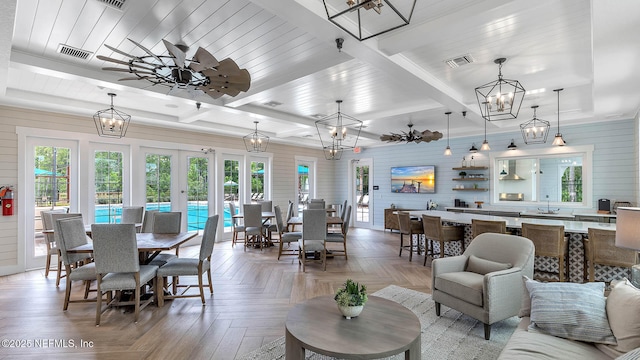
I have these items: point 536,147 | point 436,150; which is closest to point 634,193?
point 536,147

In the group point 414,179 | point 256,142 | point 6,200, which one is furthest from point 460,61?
point 6,200

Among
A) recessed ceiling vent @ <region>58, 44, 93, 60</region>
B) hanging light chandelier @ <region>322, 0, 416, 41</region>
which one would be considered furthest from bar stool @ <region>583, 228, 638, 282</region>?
recessed ceiling vent @ <region>58, 44, 93, 60</region>

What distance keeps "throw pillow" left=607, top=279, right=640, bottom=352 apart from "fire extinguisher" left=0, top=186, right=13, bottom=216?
7.29 m

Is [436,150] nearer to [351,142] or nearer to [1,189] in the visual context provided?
[351,142]

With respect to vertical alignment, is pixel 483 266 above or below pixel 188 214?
below

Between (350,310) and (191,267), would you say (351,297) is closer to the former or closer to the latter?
(350,310)

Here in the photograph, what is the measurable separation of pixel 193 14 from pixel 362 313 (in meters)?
2.79

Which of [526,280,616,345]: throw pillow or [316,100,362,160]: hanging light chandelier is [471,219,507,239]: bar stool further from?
[316,100,362,160]: hanging light chandelier

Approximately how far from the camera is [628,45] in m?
2.66

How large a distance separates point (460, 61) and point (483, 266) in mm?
2292

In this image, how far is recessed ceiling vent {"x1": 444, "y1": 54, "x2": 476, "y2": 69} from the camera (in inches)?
134

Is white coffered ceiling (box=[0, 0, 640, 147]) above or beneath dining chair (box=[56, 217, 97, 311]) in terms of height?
above

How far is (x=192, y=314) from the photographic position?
3.34 m

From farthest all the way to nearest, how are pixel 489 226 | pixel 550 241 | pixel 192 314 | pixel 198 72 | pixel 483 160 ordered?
pixel 483 160 < pixel 489 226 < pixel 550 241 < pixel 192 314 < pixel 198 72
